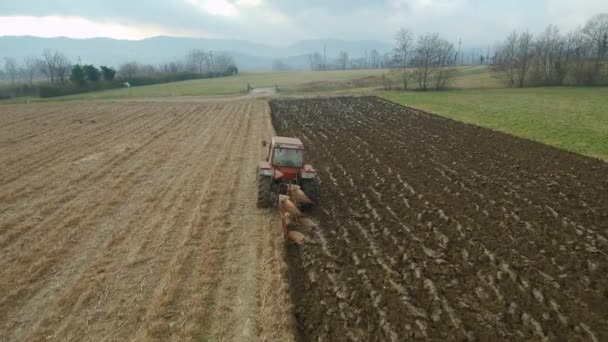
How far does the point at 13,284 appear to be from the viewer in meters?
8.16

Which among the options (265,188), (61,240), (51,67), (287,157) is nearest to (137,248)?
(61,240)

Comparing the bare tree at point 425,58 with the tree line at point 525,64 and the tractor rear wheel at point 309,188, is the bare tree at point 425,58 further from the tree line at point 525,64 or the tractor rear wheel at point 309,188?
the tractor rear wheel at point 309,188

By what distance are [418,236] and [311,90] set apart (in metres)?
53.4

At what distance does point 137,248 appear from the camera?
9.70 meters

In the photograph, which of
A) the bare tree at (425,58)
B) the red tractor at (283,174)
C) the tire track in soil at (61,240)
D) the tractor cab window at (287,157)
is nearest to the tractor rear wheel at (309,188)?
the red tractor at (283,174)

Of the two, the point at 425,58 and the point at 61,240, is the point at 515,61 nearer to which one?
the point at 425,58

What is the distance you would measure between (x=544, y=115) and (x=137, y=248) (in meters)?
28.9

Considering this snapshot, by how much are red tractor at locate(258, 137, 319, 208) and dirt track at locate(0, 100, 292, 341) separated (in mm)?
685

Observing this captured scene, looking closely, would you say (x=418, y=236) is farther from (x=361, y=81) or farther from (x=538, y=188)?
(x=361, y=81)

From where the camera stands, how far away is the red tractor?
38.1 feet

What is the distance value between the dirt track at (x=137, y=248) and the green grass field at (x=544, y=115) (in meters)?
15.1

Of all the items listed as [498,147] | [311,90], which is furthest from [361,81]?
[498,147]

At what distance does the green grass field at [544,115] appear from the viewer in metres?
21.1

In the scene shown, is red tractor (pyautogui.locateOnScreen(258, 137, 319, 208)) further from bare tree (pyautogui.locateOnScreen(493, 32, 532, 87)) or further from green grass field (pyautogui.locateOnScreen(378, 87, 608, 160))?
bare tree (pyautogui.locateOnScreen(493, 32, 532, 87))
